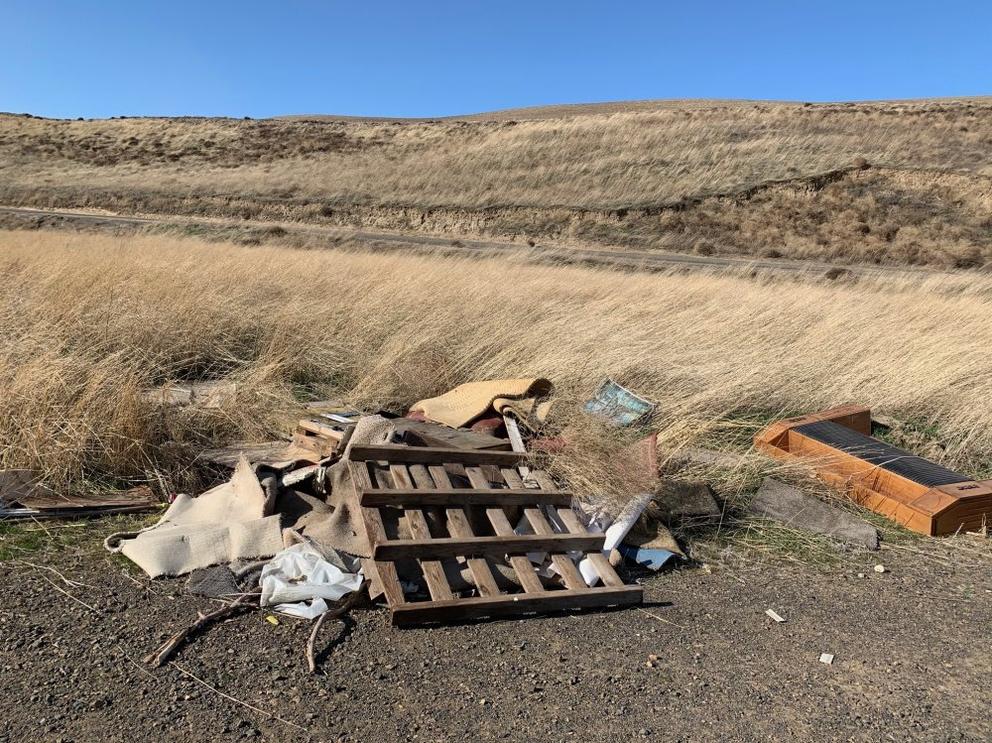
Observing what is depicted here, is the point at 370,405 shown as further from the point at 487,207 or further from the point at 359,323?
the point at 487,207

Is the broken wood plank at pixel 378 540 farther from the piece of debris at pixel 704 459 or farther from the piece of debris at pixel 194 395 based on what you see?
the piece of debris at pixel 704 459

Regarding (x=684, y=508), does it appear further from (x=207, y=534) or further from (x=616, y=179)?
(x=616, y=179)

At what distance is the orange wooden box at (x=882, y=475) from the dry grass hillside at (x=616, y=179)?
75.4 feet

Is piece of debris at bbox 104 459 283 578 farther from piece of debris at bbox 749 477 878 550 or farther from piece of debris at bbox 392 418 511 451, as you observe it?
piece of debris at bbox 749 477 878 550

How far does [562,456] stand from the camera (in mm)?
4566

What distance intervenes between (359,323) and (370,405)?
82.2 inches

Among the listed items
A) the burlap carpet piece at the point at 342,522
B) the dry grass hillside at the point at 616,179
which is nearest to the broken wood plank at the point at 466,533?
the burlap carpet piece at the point at 342,522

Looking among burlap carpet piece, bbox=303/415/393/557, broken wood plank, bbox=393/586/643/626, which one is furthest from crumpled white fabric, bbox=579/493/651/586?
burlap carpet piece, bbox=303/415/393/557

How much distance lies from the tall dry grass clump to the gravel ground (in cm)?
127

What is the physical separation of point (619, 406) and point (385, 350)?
2493 mm

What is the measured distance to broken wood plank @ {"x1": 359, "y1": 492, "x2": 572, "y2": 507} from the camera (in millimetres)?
3615

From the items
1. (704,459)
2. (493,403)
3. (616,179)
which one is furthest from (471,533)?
(616,179)

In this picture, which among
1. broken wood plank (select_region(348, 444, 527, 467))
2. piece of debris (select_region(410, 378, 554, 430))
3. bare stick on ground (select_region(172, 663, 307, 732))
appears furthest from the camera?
piece of debris (select_region(410, 378, 554, 430))

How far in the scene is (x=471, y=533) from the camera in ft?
11.9
